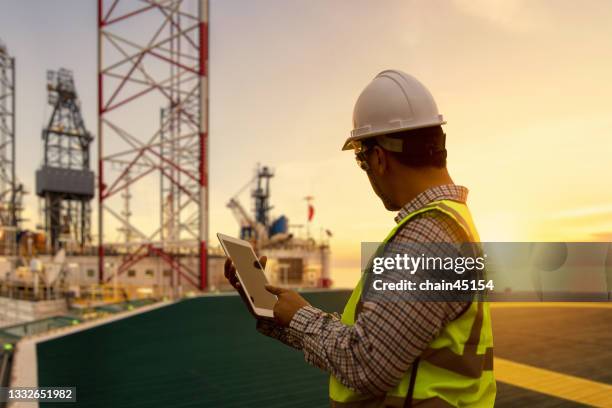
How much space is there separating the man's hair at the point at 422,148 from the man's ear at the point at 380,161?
3 centimetres

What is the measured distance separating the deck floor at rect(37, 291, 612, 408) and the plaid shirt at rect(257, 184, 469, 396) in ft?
11.4

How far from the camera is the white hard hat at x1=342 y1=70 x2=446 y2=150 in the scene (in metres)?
1.58

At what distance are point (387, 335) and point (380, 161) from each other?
0.62m

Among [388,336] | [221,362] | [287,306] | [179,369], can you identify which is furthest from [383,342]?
[221,362]

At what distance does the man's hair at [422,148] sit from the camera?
156cm

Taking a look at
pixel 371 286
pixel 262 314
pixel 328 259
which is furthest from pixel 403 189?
pixel 328 259

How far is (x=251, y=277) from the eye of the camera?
6.01ft

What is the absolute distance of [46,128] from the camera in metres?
55.0

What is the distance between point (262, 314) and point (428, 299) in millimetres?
674

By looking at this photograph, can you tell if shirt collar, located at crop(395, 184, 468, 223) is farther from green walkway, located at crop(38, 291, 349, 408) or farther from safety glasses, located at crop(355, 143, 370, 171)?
green walkway, located at crop(38, 291, 349, 408)

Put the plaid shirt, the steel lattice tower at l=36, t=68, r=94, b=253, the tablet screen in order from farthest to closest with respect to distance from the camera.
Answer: the steel lattice tower at l=36, t=68, r=94, b=253 < the tablet screen < the plaid shirt

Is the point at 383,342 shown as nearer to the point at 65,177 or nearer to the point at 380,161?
the point at 380,161

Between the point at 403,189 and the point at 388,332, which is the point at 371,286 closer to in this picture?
the point at 388,332

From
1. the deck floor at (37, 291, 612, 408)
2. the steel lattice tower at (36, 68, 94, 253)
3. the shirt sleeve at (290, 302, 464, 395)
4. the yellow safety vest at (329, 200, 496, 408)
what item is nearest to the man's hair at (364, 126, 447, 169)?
the yellow safety vest at (329, 200, 496, 408)
